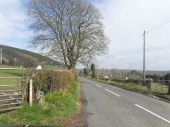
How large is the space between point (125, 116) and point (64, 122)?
10.9 ft

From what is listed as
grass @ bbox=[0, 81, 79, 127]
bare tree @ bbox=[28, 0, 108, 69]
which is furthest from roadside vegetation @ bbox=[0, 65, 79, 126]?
bare tree @ bbox=[28, 0, 108, 69]

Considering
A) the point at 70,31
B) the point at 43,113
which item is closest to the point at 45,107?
the point at 43,113

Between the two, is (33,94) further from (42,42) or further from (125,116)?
(42,42)

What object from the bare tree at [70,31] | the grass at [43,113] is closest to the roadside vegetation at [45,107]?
the grass at [43,113]

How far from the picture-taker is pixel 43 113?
14.5m

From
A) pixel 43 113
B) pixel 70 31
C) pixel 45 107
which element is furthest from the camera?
pixel 70 31

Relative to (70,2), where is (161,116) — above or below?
below

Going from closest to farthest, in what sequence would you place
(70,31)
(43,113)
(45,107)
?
(43,113) → (45,107) → (70,31)

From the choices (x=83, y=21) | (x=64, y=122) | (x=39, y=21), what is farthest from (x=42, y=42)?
(x=64, y=122)

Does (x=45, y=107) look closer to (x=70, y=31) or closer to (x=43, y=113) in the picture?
(x=43, y=113)

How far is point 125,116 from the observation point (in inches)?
630

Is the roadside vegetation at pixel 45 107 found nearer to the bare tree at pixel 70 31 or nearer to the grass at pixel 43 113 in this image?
the grass at pixel 43 113

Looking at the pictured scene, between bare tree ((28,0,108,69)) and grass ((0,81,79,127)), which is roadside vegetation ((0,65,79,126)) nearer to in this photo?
grass ((0,81,79,127))

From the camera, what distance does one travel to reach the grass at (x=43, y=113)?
13070 mm
